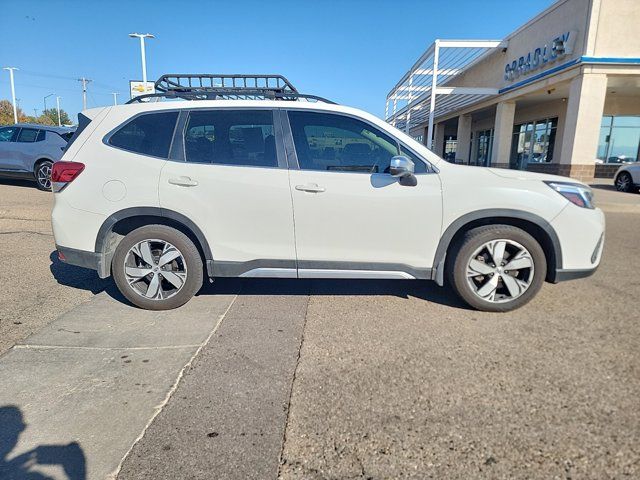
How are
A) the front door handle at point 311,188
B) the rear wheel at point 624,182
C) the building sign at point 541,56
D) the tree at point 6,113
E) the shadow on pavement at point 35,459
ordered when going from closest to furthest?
1. the shadow on pavement at point 35,459
2. the front door handle at point 311,188
3. the rear wheel at point 624,182
4. the building sign at point 541,56
5. the tree at point 6,113

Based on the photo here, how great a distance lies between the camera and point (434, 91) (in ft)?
61.5

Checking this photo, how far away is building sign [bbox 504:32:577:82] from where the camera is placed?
14320mm

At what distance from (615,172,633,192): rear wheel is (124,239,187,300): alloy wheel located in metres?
15.4

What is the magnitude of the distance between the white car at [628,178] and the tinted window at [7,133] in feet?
62.1

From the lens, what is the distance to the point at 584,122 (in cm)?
1396

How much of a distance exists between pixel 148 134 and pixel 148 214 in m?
0.76

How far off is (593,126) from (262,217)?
49.5 ft

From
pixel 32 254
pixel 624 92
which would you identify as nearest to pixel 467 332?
pixel 32 254

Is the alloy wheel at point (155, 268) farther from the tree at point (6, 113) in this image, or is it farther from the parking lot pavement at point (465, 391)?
the tree at point (6, 113)

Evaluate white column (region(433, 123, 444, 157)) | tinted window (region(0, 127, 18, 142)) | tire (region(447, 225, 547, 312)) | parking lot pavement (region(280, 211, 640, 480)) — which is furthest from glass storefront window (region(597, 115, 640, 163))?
tinted window (region(0, 127, 18, 142))

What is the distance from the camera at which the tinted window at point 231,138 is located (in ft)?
12.0

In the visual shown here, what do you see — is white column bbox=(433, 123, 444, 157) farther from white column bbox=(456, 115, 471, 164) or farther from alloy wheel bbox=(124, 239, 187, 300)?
alloy wheel bbox=(124, 239, 187, 300)

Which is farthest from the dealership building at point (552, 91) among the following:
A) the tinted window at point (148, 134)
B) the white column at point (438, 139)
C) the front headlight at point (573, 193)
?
the tinted window at point (148, 134)

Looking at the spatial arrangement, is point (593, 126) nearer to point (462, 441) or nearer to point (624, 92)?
A: point (624, 92)
